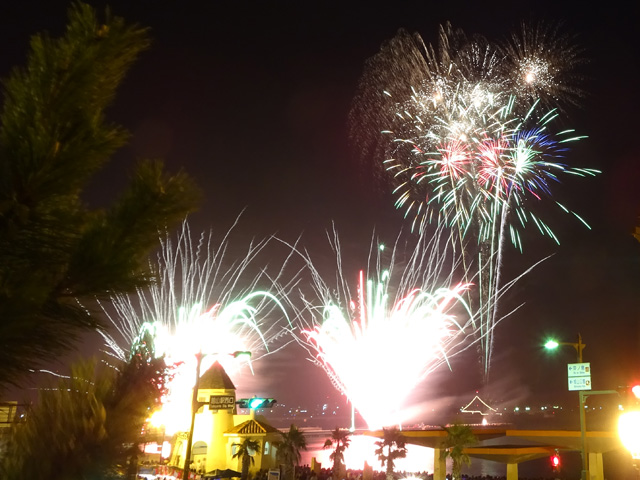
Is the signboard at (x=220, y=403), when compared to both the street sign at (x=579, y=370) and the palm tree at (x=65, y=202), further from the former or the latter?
the palm tree at (x=65, y=202)

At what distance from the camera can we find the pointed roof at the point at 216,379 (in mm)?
40250

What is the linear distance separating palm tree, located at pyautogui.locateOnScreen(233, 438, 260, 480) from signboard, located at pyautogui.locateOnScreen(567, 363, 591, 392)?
1916 cm

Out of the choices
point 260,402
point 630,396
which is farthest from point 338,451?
point 630,396

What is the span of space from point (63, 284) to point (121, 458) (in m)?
1.09

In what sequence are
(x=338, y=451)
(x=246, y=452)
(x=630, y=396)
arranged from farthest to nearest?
1. (x=338, y=451)
2. (x=246, y=452)
3. (x=630, y=396)

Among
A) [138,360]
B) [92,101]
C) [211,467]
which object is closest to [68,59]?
[92,101]

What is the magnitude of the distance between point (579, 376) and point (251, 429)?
23687 millimetres

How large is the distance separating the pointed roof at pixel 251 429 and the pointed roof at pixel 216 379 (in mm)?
4187

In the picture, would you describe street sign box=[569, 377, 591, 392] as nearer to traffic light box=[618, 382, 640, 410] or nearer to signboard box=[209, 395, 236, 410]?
traffic light box=[618, 382, 640, 410]

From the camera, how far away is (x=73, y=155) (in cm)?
244

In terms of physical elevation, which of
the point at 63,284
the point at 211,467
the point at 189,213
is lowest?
the point at 211,467

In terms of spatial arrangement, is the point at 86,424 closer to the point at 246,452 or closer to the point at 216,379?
the point at 246,452

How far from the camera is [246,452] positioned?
3266cm

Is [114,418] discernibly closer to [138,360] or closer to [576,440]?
[138,360]
